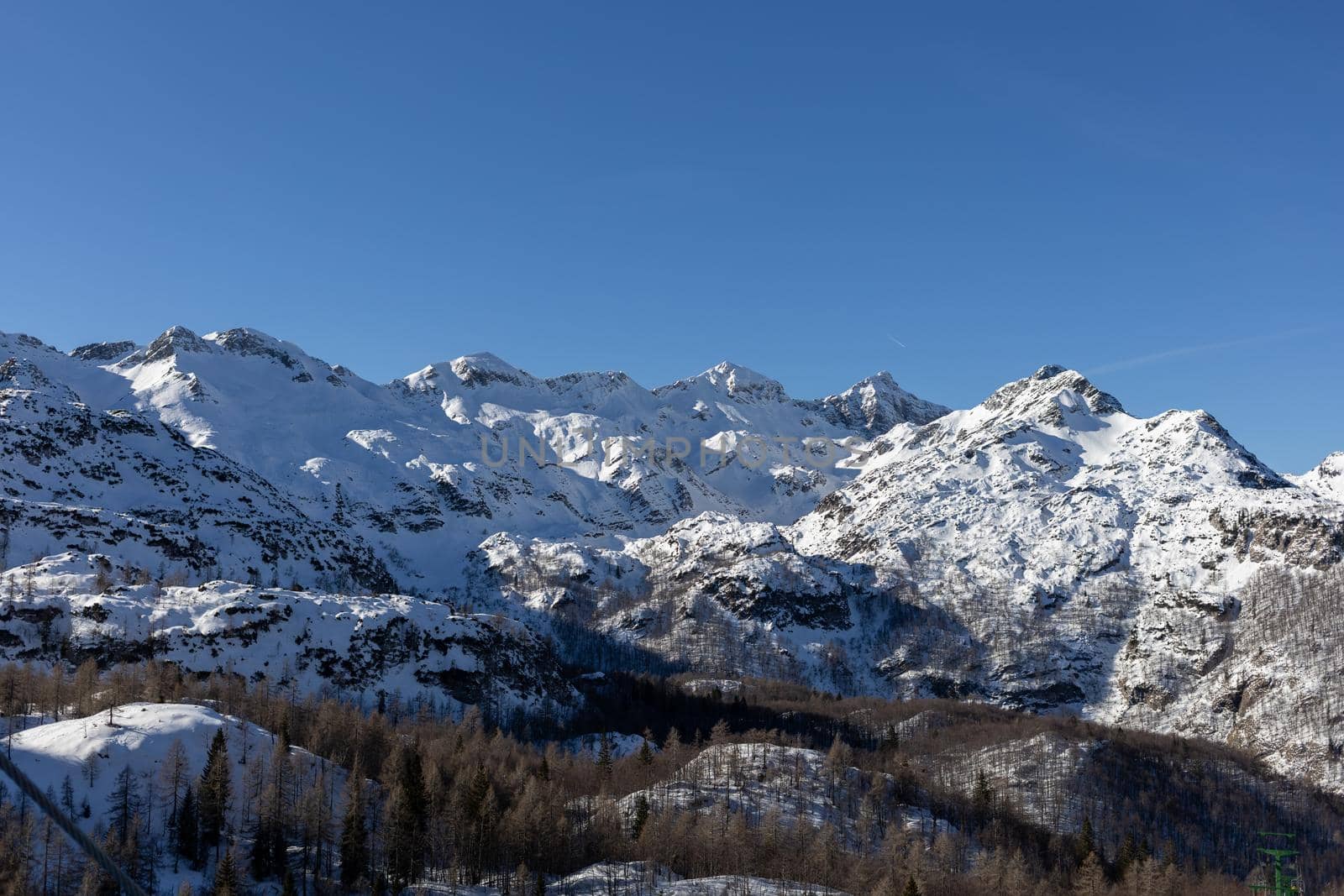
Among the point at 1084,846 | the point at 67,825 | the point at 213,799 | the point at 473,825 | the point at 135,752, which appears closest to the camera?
the point at 67,825

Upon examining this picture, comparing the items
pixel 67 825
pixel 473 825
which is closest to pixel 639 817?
pixel 473 825

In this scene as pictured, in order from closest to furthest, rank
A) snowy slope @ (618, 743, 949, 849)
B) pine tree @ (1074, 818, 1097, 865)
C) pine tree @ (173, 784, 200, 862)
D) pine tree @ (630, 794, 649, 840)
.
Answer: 1. pine tree @ (173, 784, 200, 862)
2. pine tree @ (630, 794, 649, 840)
3. snowy slope @ (618, 743, 949, 849)
4. pine tree @ (1074, 818, 1097, 865)

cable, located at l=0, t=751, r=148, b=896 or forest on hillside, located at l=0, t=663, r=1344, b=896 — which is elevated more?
cable, located at l=0, t=751, r=148, b=896

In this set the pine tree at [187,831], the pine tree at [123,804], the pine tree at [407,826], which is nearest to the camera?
the pine tree at [123,804]

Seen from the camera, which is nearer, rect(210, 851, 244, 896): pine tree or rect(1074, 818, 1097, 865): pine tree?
rect(210, 851, 244, 896): pine tree

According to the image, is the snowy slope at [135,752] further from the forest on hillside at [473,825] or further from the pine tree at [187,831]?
the pine tree at [187,831]

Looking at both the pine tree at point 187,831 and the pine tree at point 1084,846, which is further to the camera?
the pine tree at point 1084,846

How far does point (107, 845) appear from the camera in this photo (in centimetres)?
12638

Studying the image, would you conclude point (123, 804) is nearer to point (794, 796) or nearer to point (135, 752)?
point (135, 752)

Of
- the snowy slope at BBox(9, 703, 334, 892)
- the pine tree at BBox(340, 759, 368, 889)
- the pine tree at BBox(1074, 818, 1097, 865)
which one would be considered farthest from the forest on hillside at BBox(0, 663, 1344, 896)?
the snowy slope at BBox(9, 703, 334, 892)

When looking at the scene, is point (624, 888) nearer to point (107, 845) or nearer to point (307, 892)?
point (307, 892)

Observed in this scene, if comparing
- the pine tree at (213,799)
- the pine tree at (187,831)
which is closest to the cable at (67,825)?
the pine tree at (187,831)

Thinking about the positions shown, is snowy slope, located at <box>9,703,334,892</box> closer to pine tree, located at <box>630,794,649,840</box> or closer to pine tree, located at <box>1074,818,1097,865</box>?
pine tree, located at <box>630,794,649,840</box>

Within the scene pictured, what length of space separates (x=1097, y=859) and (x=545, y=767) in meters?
92.9
